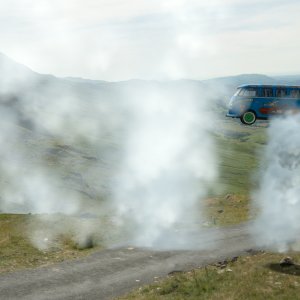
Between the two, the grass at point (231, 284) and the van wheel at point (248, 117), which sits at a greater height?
the van wheel at point (248, 117)

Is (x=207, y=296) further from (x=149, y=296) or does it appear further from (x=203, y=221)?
(x=203, y=221)

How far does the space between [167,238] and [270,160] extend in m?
13.6

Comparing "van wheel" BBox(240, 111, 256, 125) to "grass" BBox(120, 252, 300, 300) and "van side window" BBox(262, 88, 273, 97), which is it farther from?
"grass" BBox(120, 252, 300, 300)

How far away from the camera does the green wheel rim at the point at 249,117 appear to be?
41438 mm

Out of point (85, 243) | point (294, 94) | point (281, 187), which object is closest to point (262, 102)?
point (294, 94)

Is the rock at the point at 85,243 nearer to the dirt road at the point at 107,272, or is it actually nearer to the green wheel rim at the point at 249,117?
the dirt road at the point at 107,272

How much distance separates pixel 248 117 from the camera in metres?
41.7

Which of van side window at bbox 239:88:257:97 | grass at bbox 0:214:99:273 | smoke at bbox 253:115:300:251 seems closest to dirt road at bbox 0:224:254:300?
grass at bbox 0:214:99:273

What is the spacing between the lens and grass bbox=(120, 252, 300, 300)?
2802 centimetres

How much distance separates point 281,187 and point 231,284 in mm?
22050

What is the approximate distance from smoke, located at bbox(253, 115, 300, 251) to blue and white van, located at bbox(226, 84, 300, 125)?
1.12 meters

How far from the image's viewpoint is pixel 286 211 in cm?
4831

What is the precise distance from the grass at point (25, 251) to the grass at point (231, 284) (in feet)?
34.8

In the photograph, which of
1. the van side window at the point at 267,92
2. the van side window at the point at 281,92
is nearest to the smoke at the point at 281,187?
the van side window at the point at 281,92
